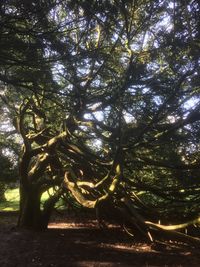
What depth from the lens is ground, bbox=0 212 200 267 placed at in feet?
26.9

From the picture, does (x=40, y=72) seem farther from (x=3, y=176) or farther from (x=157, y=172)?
(x=3, y=176)

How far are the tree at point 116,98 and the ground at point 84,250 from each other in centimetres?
95

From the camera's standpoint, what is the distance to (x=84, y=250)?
938 cm

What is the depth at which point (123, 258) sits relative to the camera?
28.4 ft

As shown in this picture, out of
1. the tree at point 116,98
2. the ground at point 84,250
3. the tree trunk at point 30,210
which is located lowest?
the ground at point 84,250

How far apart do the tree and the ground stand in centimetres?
95

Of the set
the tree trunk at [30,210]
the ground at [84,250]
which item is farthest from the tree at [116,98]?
the ground at [84,250]

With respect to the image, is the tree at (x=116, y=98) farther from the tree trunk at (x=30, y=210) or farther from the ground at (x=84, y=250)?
the ground at (x=84, y=250)

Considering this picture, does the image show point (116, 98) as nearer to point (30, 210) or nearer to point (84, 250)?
point (84, 250)

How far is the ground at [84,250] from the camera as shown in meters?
8.20

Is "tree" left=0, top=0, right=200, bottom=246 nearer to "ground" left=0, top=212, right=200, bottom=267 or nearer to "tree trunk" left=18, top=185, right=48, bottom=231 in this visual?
"tree trunk" left=18, top=185, right=48, bottom=231

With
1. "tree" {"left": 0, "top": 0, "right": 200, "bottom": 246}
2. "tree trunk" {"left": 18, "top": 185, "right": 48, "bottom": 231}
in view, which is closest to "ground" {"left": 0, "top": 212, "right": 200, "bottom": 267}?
"tree trunk" {"left": 18, "top": 185, "right": 48, "bottom": 231}

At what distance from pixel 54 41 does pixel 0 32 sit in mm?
1037

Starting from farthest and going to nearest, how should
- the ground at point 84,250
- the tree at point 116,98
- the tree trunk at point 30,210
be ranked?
1. the tree trunk at point 30,210
2. the ground at point 84,250
3. the tree at point 116,98
